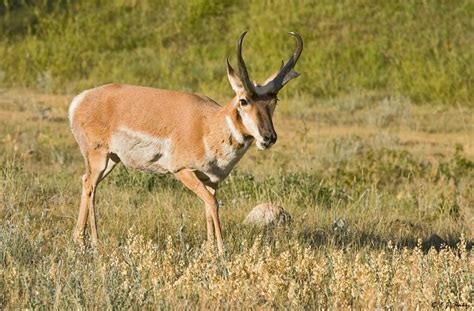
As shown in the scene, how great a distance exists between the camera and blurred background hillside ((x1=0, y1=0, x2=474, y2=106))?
20203mm

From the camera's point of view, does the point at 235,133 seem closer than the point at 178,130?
Yes

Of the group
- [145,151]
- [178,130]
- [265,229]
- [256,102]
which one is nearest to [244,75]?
[256,102]

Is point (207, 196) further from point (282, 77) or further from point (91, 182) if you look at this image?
point (91, 182)

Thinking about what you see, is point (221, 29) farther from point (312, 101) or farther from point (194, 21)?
point (312, 101)


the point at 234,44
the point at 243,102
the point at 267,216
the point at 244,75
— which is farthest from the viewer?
the point at 234,44

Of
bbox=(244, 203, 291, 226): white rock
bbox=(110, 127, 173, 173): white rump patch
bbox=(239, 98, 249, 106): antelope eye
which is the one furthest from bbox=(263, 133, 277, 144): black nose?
bbox=(244, 203, 291, 226): white rock

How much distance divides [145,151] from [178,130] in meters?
0.32

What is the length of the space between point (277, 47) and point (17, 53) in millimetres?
6325

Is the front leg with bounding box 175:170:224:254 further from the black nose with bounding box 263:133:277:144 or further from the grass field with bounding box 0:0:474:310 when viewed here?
the black nose with bounding box 263:133:277:144

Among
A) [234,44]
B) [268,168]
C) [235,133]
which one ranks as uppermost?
[235,133]

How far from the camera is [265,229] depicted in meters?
7.73

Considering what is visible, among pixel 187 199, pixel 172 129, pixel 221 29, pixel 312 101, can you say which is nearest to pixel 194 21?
pixel 221 29

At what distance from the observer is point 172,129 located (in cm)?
720

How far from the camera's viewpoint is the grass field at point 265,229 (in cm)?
539
